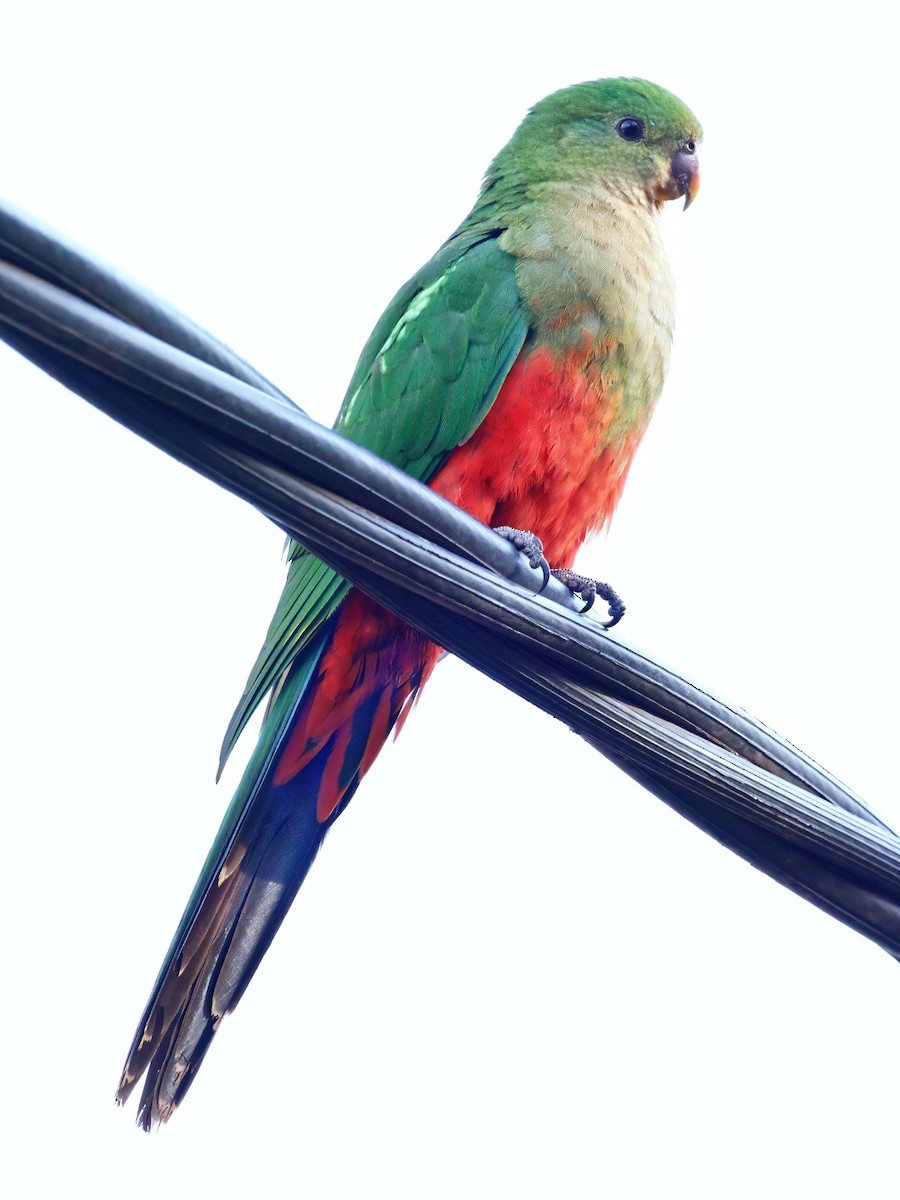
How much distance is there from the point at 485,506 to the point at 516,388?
31cm

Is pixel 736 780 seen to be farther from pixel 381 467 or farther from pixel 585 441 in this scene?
pixel 585 441

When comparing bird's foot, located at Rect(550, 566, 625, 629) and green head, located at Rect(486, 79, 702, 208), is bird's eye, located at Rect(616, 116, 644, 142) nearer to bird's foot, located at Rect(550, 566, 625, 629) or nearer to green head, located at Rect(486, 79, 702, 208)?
green head, located at Rect(486, 79, 702, 208)

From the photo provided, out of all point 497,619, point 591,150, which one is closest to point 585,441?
point 591,150

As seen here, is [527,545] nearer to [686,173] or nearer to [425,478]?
[425,478]

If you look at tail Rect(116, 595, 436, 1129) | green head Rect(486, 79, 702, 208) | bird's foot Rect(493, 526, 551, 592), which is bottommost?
tail Rect(116, 595, 436, 1129)

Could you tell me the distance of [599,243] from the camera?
3750 millimetres

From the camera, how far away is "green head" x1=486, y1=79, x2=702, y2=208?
4.29m

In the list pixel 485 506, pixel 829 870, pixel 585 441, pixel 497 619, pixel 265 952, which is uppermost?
pixel 585 441

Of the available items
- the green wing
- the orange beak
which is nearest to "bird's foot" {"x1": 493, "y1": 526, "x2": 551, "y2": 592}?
the green wing

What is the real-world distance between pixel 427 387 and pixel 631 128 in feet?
4.94

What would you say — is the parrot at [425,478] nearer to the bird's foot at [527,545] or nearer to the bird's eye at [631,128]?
the bird's foot at [527,545]

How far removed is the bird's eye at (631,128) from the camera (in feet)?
14.5

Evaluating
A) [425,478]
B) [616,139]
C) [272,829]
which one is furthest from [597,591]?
[616,139]

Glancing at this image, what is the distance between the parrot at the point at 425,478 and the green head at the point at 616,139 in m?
0.39
